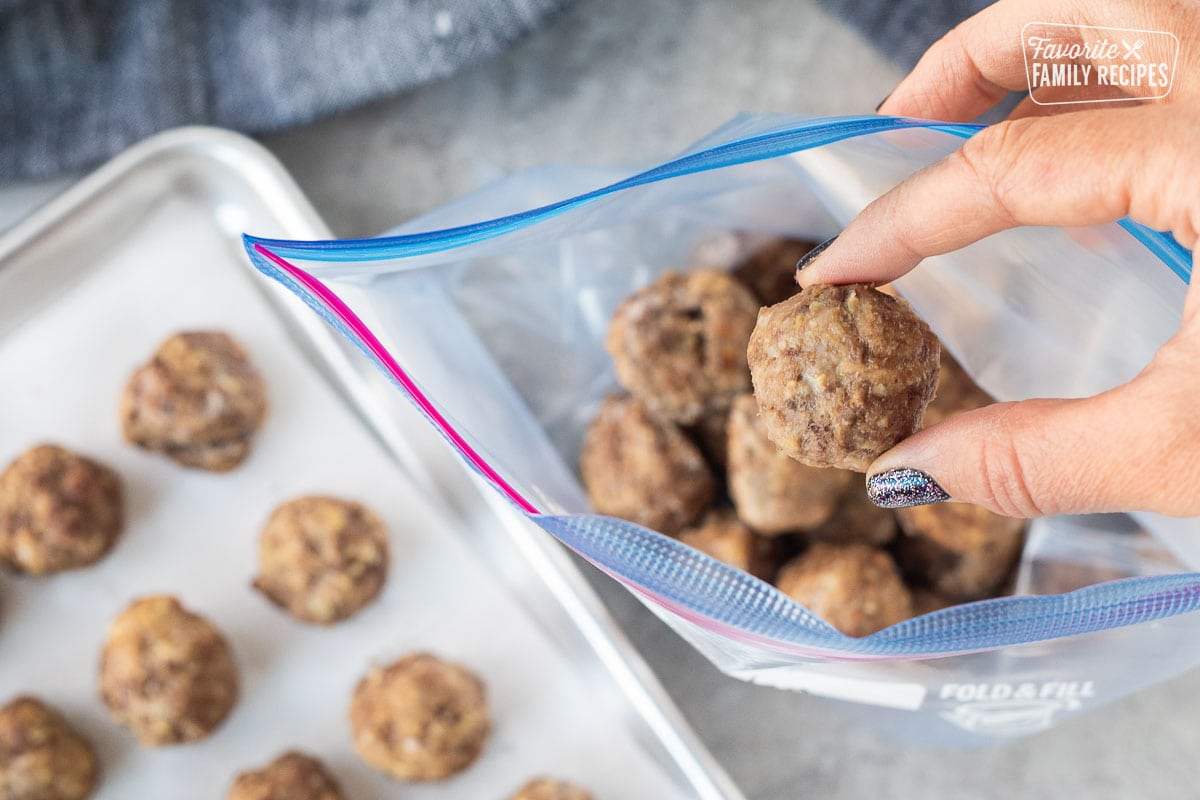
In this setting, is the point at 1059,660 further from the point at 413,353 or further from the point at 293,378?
the point at 293,378

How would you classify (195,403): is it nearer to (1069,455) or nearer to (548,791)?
(548,791)

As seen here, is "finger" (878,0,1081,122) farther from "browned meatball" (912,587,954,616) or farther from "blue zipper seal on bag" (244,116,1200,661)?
"browned meatball" (912,587,954,616)

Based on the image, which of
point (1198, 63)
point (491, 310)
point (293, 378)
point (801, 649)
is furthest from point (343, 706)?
point (1198, 63)

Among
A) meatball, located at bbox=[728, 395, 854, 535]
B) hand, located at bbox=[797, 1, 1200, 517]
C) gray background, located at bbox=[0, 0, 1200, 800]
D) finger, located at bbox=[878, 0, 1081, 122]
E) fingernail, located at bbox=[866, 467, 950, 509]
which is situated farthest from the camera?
gray background, located at bbox=[0, 0, 1200, 800]

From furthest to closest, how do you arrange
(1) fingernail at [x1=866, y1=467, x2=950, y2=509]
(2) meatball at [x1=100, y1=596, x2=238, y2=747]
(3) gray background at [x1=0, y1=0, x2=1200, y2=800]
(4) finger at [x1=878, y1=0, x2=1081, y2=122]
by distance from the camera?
(3) gray background at [x1=0, y1=0, x2=1200, y2=800]
(2) meatball at [x1=100, y1=596, x2=238, y2=747]
(4) finger at [x1=878, y1=0, x2=1081, y2=122]
(1) fingernail at [x1=866, y1=467, x2=950, y2=509]

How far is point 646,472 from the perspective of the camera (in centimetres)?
118

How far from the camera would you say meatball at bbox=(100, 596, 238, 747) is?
3.94 ft

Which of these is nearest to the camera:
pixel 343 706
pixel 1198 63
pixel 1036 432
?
pixel 1036 432

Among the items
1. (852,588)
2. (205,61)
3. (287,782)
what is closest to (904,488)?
(852,588)

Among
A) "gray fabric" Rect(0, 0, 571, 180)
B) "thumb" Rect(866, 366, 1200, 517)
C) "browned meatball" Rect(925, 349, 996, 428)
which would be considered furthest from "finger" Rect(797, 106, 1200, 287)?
"gray fabric" Rect(0, 0, 571, 180)

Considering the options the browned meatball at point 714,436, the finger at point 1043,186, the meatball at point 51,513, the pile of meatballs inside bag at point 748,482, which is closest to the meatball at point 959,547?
the pile of meatballs inside bag at point 748,482

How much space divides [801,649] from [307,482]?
0.75 m

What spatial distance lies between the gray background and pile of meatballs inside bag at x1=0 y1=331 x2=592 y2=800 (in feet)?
0.90

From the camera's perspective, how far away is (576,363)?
53.4 inches
